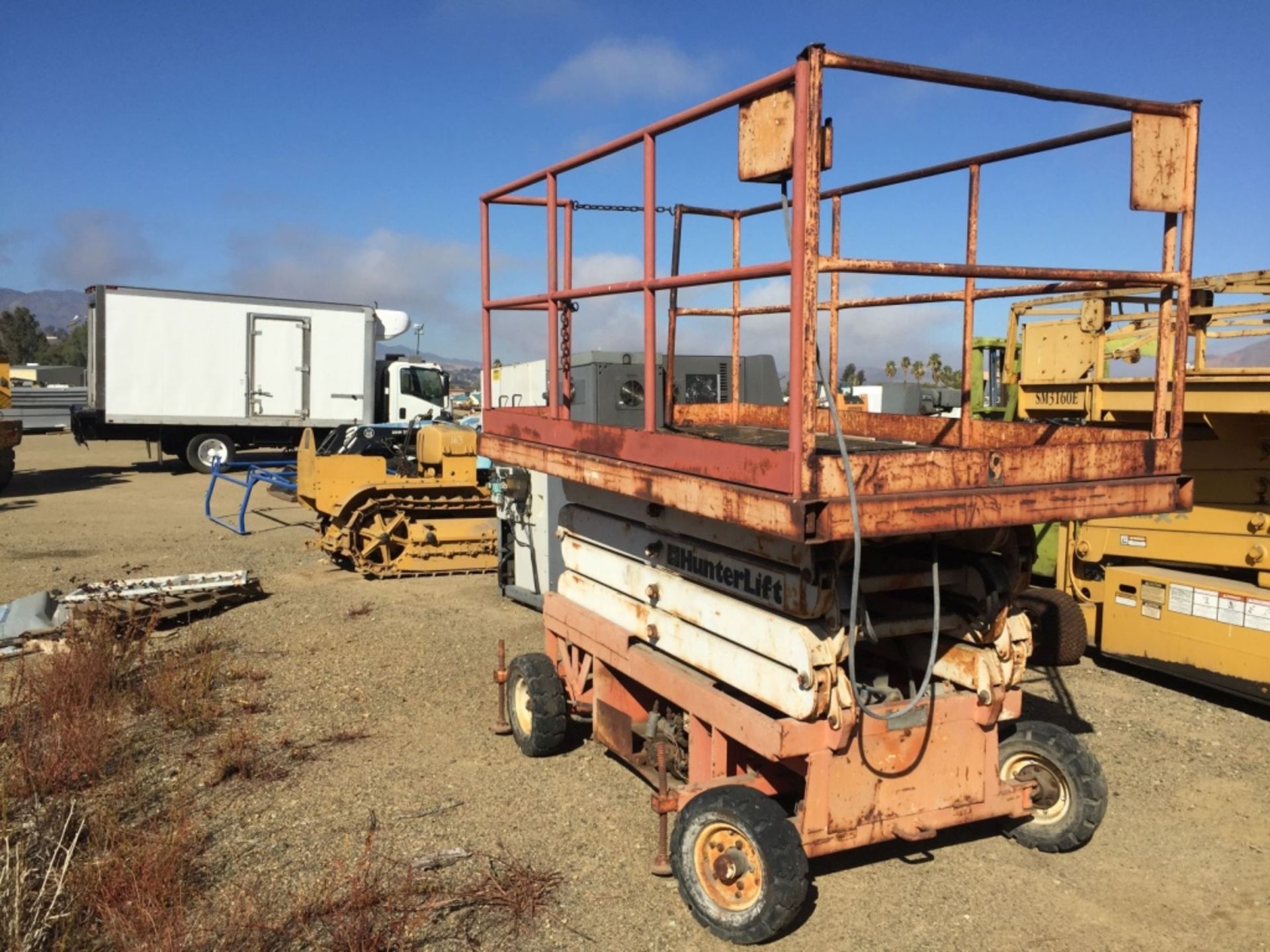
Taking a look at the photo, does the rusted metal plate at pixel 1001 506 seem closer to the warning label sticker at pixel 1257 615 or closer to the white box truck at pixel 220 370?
the warning label sticker at pixel 1257 615

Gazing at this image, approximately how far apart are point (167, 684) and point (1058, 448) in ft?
17.2

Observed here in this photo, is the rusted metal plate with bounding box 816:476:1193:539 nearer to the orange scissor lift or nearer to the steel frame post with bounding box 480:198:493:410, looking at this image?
the orange scissor lift

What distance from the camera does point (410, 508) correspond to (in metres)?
10.1

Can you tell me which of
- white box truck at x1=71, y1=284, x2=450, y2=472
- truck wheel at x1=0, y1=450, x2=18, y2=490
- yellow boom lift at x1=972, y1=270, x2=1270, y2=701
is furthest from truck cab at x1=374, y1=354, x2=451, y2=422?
yellow boom lift at x1=972, y1=270, x2=1270, y2=701

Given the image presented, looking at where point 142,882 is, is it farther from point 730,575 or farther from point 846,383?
point 846,383

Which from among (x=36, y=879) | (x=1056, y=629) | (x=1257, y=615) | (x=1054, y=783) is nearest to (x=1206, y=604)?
(x=1257, y=615)

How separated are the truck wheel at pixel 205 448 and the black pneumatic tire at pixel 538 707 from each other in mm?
16172

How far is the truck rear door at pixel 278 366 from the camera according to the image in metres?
19.5

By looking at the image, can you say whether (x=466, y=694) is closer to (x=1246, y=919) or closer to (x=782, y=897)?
(x=782, y=897)

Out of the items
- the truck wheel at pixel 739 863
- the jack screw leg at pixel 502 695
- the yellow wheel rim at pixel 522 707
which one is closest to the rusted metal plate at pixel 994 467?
the truck wheel at pixel 739 863

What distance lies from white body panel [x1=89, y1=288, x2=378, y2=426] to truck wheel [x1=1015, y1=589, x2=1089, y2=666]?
15.9m

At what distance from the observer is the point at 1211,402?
5883 mm

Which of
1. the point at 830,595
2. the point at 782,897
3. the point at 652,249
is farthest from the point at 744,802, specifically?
the point at 652,249

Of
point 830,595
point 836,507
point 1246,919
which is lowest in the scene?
point 1246,919
